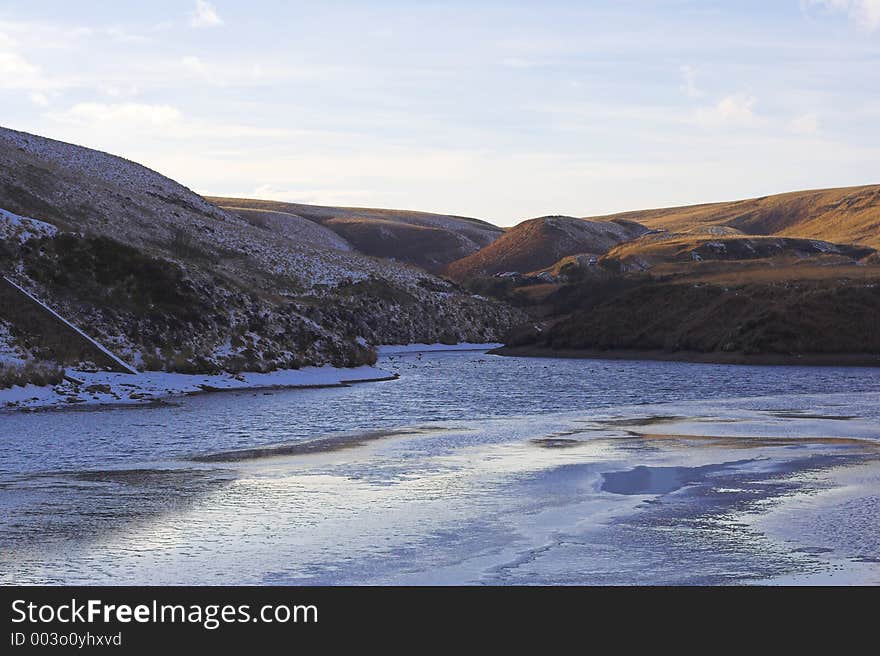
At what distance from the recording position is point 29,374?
39188 mm

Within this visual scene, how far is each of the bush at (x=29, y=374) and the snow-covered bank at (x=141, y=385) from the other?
32 cm

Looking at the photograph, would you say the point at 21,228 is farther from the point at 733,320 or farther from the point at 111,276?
the point at 733,320

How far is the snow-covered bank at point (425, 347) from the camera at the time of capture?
107m

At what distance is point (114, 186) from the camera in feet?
384

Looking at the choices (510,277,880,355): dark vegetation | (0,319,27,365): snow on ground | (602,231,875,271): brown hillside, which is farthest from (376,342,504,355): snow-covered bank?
(0,319,27,365): snow on ground

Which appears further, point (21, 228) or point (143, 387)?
point (21, 228)

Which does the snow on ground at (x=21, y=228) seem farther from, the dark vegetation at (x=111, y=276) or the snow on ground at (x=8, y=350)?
the snow on ground at (x=8, y=350)

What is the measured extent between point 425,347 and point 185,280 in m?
56.2

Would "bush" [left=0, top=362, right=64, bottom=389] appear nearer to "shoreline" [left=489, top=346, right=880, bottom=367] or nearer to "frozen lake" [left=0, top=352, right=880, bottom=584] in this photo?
"frozen lake" [left=0, top=352, right=880, bottom=584]

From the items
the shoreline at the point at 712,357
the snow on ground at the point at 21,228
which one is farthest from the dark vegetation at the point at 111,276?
the shoreline at the point at 712,357

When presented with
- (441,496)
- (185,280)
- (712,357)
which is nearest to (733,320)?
(712,357)
